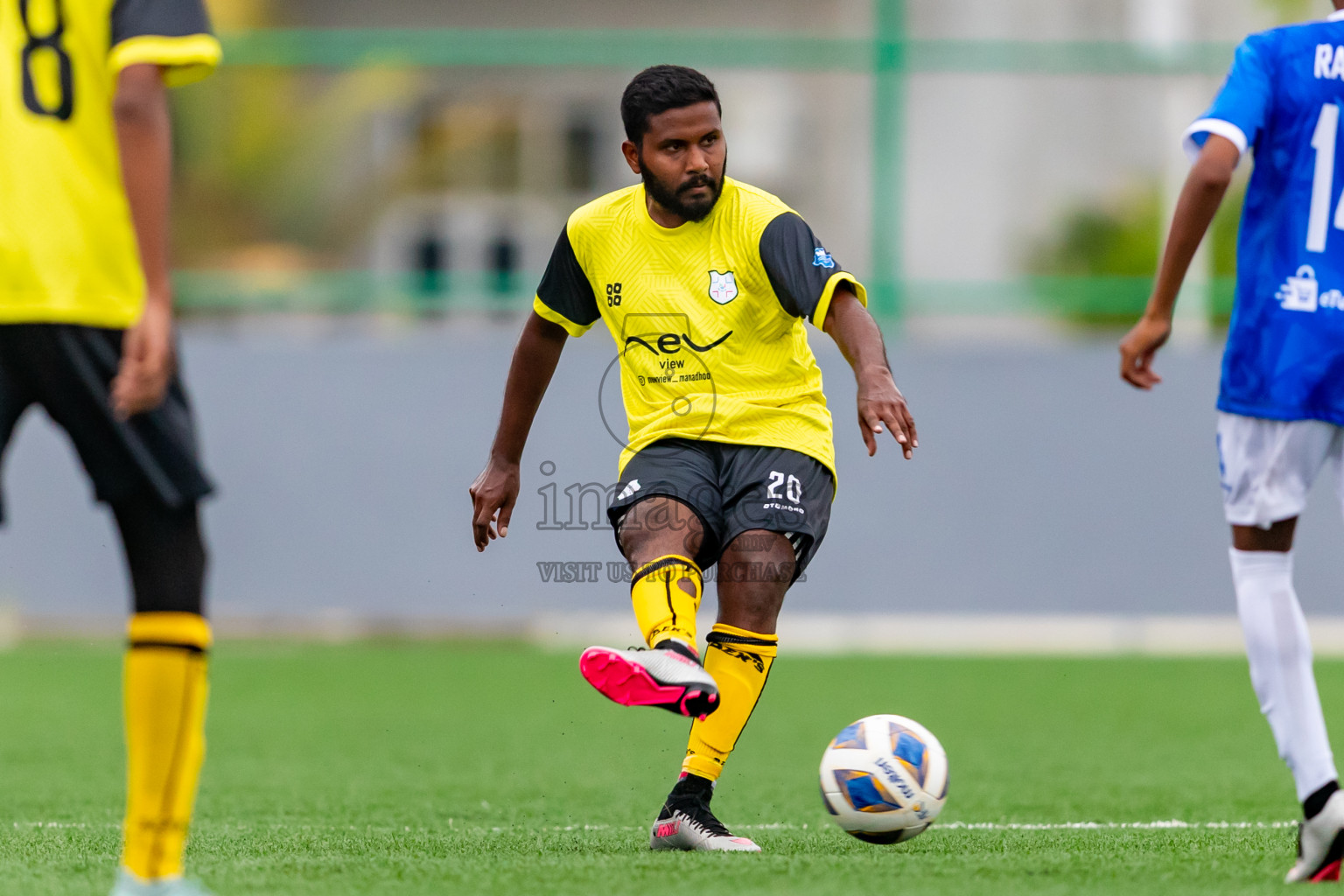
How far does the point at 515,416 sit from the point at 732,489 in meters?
0.75

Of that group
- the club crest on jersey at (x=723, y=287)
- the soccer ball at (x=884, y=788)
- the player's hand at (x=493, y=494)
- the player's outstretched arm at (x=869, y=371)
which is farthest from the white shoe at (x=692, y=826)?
the club crest on jersey at (x=723, y=287)

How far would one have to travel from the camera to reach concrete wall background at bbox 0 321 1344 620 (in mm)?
11344

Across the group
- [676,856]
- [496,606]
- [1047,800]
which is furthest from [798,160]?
[676,856]

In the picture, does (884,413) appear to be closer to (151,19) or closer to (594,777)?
(151,19)

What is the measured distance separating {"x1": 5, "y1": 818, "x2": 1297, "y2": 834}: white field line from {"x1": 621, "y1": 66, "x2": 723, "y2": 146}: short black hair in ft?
6.58

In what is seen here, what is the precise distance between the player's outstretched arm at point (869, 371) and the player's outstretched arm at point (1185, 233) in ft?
1.74

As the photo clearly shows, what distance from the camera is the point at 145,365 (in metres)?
3.08

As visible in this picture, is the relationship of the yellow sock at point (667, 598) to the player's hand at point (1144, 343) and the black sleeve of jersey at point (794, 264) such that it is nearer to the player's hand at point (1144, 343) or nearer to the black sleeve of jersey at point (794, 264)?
the black sleeve of jersey at point (794, 264)

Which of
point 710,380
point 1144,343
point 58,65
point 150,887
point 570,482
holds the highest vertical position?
point 58,65

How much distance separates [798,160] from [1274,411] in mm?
12941

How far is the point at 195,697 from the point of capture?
3.33m

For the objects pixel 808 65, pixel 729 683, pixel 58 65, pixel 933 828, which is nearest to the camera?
pixel 58 65

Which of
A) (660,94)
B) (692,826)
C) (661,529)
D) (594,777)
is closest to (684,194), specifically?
(660,94)

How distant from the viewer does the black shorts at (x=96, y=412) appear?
3236 millimetres
